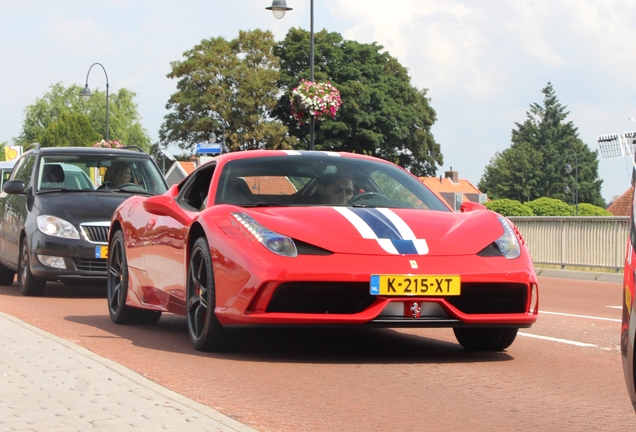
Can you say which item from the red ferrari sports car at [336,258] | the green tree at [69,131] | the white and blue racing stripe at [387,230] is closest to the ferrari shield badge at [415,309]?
the red ferrari sports car at [336,258]

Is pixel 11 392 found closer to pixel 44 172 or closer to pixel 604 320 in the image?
pixel 604 320

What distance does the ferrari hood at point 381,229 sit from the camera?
22.6 ft

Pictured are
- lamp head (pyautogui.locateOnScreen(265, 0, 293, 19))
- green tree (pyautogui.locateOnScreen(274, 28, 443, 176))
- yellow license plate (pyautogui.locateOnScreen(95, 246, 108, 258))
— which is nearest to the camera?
yellow license plate (pyautogui.locateOnScreen(95, 246, 108, 258))

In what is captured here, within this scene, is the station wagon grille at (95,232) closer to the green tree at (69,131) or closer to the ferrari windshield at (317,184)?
the ferrari windshield at (317,184)

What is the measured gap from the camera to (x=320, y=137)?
7938 cm

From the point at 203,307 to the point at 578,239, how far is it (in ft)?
55.7

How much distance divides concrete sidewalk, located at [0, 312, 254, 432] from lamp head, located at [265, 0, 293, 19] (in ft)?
82.3

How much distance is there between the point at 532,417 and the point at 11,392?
8.70ft

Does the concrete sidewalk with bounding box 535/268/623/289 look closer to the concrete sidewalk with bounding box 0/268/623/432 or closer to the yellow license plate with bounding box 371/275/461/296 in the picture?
the yellow license plate with bounding box 371/275/461/296

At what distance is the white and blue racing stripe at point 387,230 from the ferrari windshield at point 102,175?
279 inches

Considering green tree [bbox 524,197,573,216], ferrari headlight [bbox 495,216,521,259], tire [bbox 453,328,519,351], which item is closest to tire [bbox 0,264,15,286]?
tire [bbox 453,328,519,351]

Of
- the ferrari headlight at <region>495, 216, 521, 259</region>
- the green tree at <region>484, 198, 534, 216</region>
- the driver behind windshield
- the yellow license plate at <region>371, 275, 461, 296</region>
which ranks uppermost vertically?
the green tree at <region>484, 198, 534, 216</region>

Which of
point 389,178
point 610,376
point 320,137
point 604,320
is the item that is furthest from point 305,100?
point 320,137

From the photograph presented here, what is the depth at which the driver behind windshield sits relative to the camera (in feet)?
26.1
